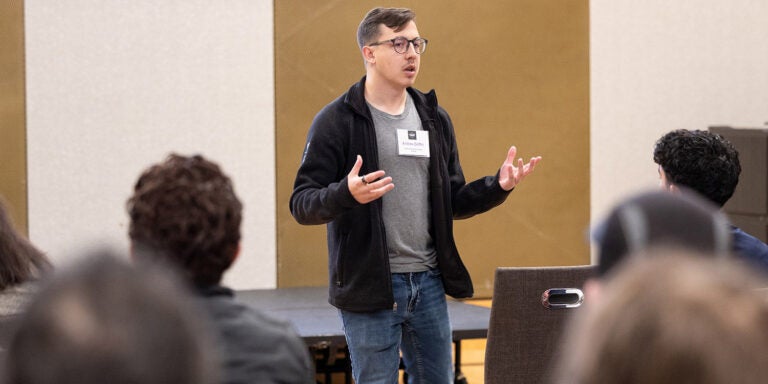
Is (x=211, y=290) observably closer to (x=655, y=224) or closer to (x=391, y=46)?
(x=655, y=224)

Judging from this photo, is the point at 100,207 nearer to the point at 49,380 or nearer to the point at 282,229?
the point at 282,229

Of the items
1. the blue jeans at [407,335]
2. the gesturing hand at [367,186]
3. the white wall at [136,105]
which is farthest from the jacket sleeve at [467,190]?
the white wall at [136,105]

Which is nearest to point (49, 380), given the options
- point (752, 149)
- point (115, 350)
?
point (115, 350)

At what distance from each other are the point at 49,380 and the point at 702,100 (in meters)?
7.30

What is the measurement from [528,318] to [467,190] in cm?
53

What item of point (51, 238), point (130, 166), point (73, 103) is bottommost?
point (51, 238)

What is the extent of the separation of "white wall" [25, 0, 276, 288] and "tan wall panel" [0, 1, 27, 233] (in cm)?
5

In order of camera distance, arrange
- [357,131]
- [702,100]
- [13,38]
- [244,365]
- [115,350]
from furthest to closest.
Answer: [702,100] < [13,38] < [357,131] < [244,365] < [115,350]

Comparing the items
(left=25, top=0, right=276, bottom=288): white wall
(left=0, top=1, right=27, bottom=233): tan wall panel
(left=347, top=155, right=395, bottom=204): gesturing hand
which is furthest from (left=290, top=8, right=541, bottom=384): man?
(left=0, top=1, right=27, bottom=233): tan wall panel

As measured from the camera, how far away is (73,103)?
20.9 feet

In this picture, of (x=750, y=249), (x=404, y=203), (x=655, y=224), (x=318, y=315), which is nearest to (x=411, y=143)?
(x=404, y=203)

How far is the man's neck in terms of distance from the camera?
3086 millimetres

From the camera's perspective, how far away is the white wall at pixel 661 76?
727cm

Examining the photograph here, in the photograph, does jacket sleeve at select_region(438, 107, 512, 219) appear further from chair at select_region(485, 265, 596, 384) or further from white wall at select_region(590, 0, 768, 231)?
white wall at select_region(590, 0, 768, 231)
